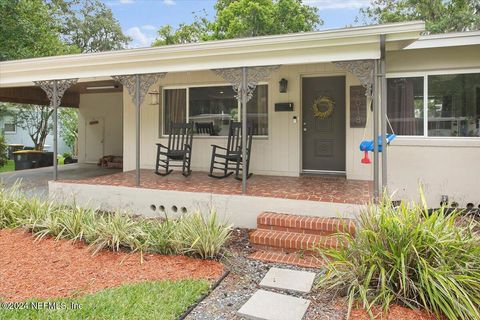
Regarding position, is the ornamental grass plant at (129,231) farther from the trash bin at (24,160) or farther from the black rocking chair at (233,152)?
the trash bin at (24,160)

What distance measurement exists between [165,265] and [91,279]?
0.70 m

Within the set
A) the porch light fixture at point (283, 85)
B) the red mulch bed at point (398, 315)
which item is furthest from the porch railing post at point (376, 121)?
the porch light fixture at point (283, 85)

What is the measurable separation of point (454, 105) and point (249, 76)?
3.39 metres

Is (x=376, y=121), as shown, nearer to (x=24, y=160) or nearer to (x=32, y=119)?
(x=24, y=160)

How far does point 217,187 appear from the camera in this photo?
5.96 meters

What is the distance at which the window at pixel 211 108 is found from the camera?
24.4ft

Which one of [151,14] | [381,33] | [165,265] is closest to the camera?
[165,265]

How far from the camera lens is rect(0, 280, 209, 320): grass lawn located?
2.72 meters

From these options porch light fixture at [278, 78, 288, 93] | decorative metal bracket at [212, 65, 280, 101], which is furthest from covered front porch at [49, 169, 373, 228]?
porch light fixture at [278, 78, 288, 93]

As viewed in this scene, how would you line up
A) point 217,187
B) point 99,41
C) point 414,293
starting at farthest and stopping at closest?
point 99,41, point 217,187, point 414,293

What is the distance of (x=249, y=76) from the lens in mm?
5379

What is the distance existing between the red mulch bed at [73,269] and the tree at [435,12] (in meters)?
16.4

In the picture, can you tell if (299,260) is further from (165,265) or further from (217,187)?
(217,187)

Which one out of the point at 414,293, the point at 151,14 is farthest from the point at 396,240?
the point at 151,14
